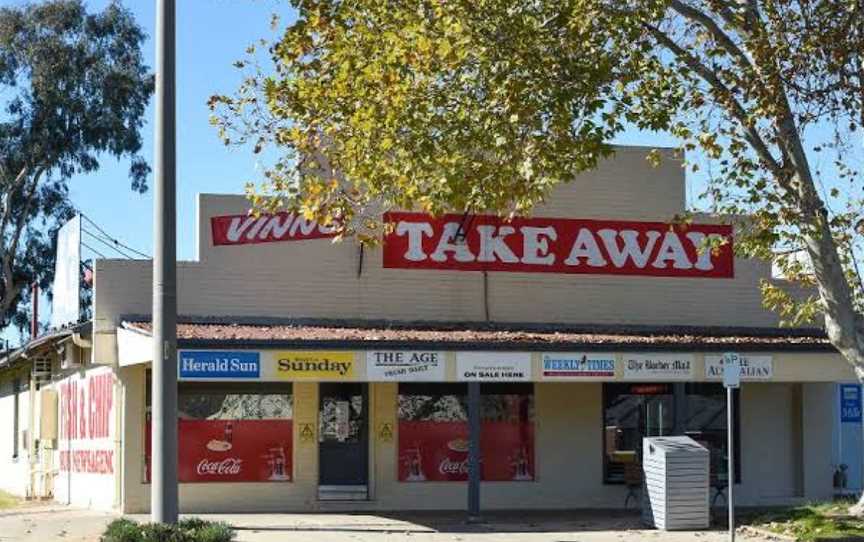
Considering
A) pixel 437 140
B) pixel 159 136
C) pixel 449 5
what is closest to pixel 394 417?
pixel 437 140

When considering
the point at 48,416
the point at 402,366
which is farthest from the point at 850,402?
the point at 48,416

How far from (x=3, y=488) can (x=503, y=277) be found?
60.0ft

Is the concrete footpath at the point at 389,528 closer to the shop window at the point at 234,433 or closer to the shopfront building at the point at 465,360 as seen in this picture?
the shop window at the point at 234,433

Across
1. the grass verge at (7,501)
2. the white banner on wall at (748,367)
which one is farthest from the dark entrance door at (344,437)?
the grass verge at (7,501)

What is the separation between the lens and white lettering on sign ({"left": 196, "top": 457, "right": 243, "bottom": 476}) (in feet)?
73.1

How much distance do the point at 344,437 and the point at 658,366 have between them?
564cm

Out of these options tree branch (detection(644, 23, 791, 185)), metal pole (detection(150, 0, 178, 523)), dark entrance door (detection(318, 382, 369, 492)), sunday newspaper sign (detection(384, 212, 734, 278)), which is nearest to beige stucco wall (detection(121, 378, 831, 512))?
dark entrance door (detection(318, 382, 369, 492))

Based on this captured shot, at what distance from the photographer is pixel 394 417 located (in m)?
23.3

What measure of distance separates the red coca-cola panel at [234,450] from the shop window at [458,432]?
7.11 ft

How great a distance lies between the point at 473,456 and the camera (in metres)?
20.7

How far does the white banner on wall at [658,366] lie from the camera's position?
71.3 feet

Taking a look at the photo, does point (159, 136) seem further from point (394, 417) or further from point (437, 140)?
point (394, 417)

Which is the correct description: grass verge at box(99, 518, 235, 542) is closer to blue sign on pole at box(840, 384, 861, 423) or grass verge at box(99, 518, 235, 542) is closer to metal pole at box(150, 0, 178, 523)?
metal pole at box(150, 0, 178, 523)

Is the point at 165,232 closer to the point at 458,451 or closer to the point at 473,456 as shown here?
the point at 473,456
